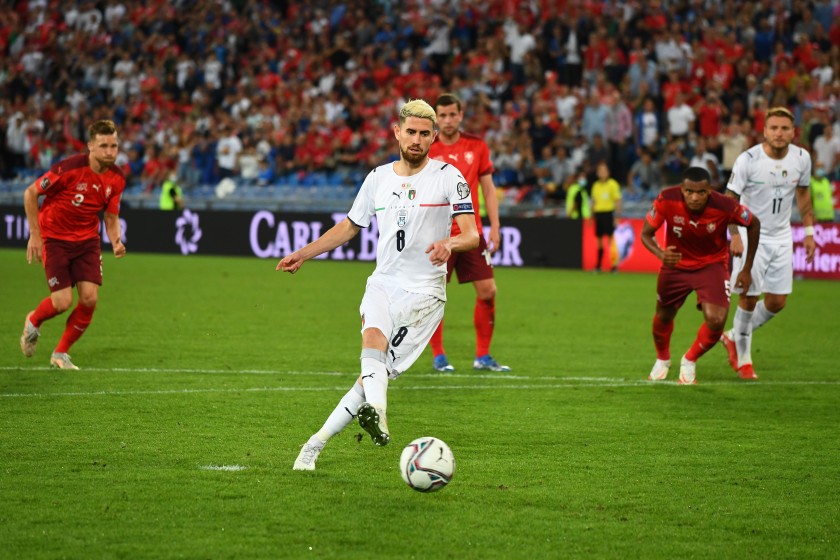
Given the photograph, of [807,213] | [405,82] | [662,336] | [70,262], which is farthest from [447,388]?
[405,82]

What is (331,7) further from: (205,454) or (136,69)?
(205,454)

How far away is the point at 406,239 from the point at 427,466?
1.44 m

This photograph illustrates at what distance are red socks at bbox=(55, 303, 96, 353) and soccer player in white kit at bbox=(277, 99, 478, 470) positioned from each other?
15.7ft

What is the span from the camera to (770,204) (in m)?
11.7

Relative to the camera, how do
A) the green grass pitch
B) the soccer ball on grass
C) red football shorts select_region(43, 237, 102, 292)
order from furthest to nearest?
red football shorts select_region(43, 237, 102, 292) < the soccer ball on grass < the green grass pitch

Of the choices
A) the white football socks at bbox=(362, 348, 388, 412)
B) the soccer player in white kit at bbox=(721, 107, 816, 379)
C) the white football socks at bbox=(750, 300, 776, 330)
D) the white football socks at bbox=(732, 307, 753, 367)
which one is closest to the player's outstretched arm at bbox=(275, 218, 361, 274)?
the white football socks at bbox=(362, 348, 388, 412)

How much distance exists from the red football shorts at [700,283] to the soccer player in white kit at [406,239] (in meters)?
3.98

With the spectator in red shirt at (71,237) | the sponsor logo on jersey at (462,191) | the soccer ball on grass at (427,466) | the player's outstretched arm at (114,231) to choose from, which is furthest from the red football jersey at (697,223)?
the soccer ball on grass at (427,466)

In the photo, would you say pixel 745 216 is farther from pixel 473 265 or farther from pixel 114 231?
pixel 114 231

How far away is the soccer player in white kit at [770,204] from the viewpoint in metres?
11.5

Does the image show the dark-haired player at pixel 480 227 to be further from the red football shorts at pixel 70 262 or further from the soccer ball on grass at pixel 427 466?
the soccer ball on grass at pixel 427 466

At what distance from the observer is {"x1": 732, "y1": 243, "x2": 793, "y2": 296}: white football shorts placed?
11.7 metres

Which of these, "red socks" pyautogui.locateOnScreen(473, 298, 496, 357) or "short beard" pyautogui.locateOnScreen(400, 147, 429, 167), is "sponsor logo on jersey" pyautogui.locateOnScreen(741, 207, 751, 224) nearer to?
"red socks" pyautogui.locateOnScreen(473, 298, 496, 357)

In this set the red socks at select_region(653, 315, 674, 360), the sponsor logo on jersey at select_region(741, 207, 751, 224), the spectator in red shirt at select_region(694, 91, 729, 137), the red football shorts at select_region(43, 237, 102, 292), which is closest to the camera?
the sponsor logo on jersey at select_region(741, 207, 751, 224)
